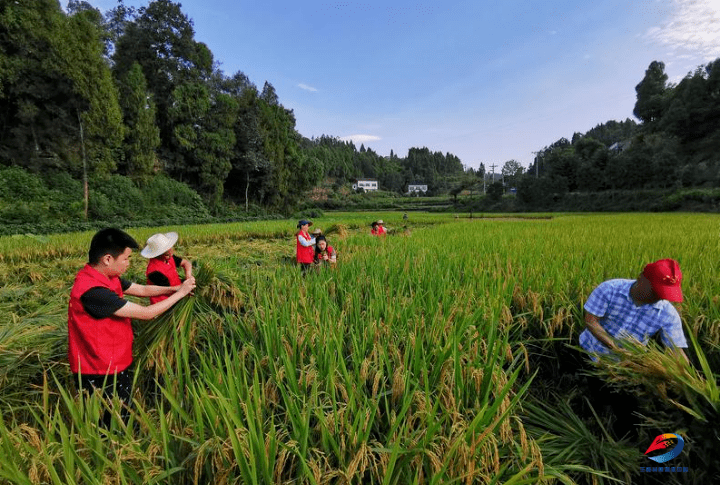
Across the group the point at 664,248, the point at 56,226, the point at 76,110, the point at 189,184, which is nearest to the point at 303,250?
the point at 664,248

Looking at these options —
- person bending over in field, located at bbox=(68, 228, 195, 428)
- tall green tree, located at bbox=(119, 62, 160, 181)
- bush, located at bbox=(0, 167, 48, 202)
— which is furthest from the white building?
person bending over in field, located at bbox=(68, 228, 195, 428)

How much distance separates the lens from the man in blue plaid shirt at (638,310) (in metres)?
1.92

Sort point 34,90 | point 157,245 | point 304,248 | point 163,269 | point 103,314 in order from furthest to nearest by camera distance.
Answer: point 34,90
point 304,248
point 163,269
point 157,245
point 103,314

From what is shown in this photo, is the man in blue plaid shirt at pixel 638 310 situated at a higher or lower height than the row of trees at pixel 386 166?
lower

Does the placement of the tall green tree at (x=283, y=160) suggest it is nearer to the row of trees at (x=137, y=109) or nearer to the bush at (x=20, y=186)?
the row of trees at (x=137, y=109)

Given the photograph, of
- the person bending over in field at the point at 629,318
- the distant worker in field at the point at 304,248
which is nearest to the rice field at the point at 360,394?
the person bending over in field at the point at 629,318

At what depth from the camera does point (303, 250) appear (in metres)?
5.60

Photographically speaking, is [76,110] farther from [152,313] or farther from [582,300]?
[582,300]

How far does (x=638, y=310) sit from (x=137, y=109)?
85.5ft

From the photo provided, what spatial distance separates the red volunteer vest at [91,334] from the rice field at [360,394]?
0.16m

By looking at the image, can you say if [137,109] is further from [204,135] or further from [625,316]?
[625,316]

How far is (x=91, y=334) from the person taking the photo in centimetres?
182

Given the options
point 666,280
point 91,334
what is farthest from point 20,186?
point 666,280

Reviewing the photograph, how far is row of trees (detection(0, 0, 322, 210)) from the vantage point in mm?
15703
